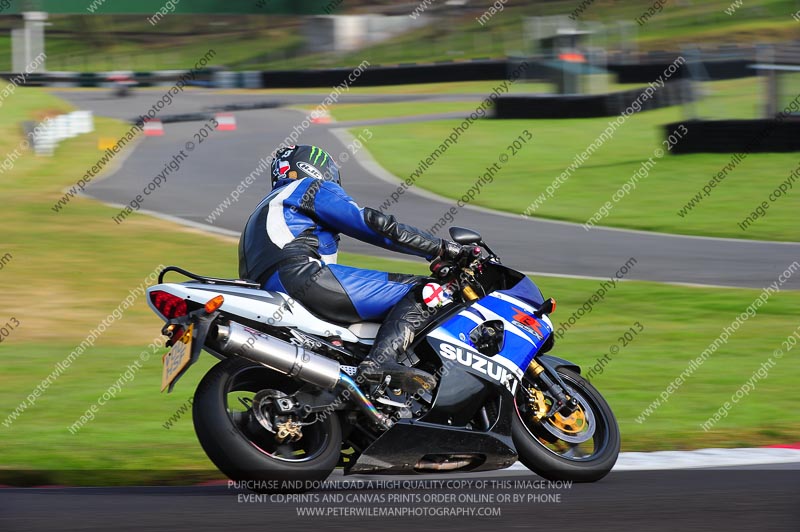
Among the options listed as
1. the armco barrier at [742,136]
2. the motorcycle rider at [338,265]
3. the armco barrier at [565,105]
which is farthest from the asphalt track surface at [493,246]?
the armco barrier at [742,136]

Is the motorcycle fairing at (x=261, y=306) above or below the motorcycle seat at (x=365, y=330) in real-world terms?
above

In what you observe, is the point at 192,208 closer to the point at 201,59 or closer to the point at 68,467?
the point at 68,467

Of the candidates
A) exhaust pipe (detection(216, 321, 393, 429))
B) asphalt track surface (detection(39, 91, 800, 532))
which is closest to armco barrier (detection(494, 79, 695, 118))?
asphalt track surface (detection(39, 91, 800, 532))

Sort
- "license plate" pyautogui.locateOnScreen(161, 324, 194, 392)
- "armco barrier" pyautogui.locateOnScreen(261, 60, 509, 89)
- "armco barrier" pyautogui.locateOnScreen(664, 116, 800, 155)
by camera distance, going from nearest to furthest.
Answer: "license plate" pyautogui.locateOnScreen(161, 324, 194, 392) < "armco barrier" pyautogui.locateOnScreen(664, 116, 800, 155) < "armco barrier" pyautogui.locateOnScreen(261, 60, 509, 89)

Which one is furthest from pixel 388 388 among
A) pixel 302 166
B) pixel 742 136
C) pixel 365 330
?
pixel 742 136

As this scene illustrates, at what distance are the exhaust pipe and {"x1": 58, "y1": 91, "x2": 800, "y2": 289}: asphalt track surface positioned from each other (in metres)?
8.12

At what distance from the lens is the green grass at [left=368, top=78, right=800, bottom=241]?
54.5 feet

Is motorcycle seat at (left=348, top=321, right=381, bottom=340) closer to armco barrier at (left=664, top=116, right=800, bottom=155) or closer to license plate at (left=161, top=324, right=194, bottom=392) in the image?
license plate at (left=161, top=324, right=194, bottom=392)

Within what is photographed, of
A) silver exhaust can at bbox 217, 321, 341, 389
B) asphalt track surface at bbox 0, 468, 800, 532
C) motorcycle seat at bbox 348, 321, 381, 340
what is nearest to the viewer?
asphalt track surface at bbox 0, 468, 800, 532

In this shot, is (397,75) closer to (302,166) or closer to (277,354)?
(302,166)

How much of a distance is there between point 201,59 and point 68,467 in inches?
2084

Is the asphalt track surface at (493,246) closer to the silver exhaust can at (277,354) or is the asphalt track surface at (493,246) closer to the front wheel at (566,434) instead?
the front wheel at (566,434)

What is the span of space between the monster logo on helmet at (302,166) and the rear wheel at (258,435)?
3.76 feet

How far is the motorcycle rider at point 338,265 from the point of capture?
5.51 meters
